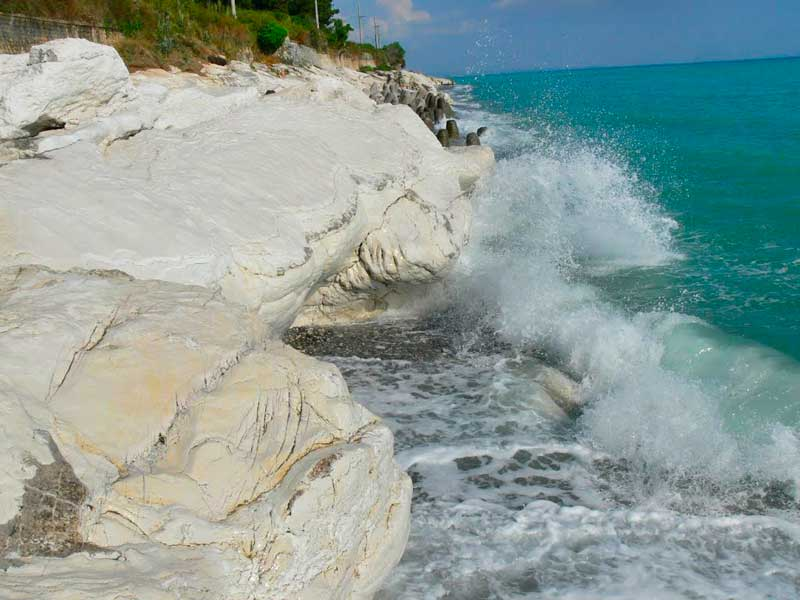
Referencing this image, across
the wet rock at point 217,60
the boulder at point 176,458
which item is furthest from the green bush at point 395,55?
the boulder at point 176,458

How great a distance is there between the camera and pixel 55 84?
6.44m

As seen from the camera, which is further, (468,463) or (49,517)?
(468,463)

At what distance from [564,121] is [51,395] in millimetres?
30942

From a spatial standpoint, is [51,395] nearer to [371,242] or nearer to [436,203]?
[371,242]

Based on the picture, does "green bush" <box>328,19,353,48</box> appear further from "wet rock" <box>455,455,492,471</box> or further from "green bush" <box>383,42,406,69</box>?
"wet rock" <box>455,455,492,471</box>

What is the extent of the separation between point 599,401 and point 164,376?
4.16 metres

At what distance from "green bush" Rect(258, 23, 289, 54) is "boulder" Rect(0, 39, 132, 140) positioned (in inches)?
888

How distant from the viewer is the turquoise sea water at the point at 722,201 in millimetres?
8898

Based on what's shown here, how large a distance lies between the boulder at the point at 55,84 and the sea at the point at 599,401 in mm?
3373

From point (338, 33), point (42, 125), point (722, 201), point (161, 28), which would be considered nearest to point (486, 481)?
point (42, 125)

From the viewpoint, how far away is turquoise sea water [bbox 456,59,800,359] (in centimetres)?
890

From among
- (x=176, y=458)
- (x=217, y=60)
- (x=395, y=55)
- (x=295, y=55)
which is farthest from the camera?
(x=395, y=55)

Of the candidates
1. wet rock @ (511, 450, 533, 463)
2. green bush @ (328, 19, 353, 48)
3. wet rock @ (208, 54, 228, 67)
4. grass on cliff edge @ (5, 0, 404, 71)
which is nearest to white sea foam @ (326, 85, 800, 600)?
wet rock @ (511, 450, 533, 463)

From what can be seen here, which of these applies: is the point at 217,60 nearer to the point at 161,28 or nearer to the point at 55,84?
the point at 161,28
